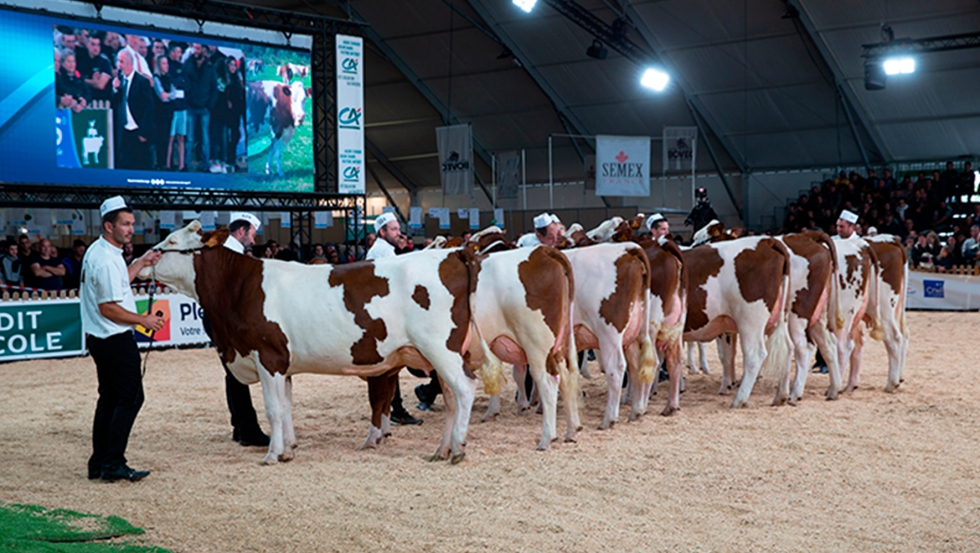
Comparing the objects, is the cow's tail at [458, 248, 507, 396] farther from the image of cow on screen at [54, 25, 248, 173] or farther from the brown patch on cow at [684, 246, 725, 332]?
the image of cow on screen at [54, 25, 248, 173]

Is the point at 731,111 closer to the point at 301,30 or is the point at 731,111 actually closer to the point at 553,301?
the point at 301,30

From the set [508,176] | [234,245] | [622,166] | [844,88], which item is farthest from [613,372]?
[508,176]

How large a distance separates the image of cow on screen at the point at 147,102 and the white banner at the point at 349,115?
80.5 inches

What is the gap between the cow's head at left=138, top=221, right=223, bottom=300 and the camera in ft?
23.3

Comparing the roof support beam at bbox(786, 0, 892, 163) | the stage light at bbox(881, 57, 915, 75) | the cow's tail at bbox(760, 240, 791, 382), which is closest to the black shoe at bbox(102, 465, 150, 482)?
the cow's tail at bbox(760, 240, 791, 382)

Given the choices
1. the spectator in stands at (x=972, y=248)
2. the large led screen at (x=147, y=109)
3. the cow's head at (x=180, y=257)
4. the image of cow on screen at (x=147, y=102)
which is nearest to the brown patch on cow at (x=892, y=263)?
the cow's head at (x=180, y=257)

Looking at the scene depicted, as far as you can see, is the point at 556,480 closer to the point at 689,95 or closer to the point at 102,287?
the point at 102,287

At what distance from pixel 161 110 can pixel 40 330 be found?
4.42m

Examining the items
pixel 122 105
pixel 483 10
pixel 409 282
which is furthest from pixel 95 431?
pixel 483 10

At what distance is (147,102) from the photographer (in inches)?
622

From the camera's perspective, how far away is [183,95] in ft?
53.2

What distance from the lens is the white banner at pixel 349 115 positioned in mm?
18188

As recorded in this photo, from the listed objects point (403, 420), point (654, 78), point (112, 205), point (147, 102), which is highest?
point (654, 78)

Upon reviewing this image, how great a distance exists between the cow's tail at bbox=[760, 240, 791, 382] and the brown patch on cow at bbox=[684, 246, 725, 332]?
61cm
